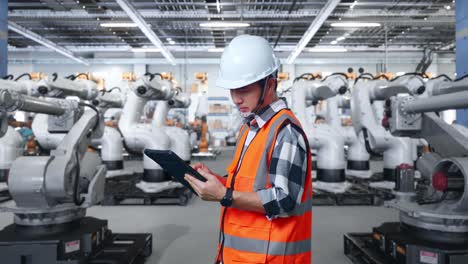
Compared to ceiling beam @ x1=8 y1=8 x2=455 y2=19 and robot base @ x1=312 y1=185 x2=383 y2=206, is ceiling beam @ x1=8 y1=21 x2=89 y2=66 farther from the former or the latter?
robot base @ x1=312 y1=185 x2=383 y2=206

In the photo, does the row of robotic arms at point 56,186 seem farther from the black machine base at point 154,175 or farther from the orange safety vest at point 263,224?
the black machine base at point 154,175

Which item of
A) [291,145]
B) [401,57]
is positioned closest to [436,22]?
[401,57]

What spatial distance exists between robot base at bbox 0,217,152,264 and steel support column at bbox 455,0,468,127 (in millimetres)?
5416

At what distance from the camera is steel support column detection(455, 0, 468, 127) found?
5.80 metres

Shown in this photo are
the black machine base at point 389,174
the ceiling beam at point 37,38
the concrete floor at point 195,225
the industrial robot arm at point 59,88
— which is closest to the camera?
the concrete floor at point 195,225

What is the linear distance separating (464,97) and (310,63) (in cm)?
1929

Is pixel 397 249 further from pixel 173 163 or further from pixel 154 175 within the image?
pixel 154 175

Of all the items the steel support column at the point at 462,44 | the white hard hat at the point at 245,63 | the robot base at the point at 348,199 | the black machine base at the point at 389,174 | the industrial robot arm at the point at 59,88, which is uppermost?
the steel support column at the point at 462,44

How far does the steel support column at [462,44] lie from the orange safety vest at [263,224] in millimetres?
5514

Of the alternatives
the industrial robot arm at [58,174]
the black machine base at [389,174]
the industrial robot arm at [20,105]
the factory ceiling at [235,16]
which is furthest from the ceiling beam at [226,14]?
the industrial robot arm at [20,105]

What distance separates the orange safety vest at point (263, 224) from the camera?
1447mm

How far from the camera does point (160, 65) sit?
2155 centimetres

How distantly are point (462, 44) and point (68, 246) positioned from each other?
6.39 meters

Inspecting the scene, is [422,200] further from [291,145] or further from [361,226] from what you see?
[291,145]
